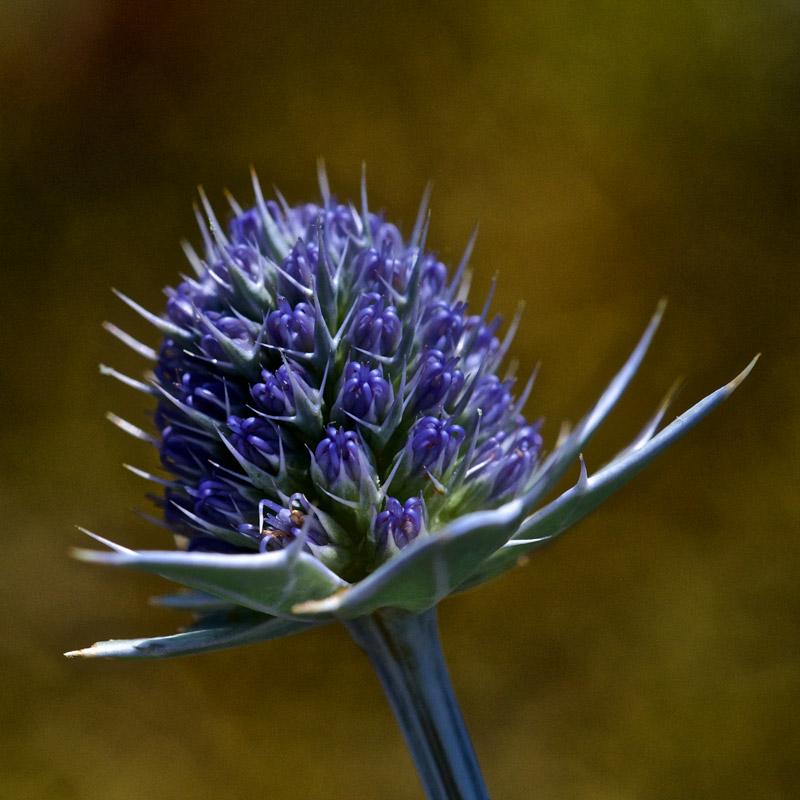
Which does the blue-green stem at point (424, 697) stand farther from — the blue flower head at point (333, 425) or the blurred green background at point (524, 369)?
the blurred green background at point (524, 369)

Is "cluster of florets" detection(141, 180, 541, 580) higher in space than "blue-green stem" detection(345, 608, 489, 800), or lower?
higher

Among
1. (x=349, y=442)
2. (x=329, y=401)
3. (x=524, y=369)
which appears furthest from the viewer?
(x=524, y=369)

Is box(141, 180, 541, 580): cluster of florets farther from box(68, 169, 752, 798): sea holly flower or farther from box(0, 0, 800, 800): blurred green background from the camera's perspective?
box(0, 0, 800, 800): blurred green background

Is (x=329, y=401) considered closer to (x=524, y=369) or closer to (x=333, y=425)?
(x=333, y=425)

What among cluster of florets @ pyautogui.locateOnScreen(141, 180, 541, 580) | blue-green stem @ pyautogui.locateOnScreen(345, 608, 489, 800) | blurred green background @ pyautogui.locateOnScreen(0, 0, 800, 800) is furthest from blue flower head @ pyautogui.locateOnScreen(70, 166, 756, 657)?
blurred green background @ pyautogui.locateOnScreen(0, 0, 800, 800)

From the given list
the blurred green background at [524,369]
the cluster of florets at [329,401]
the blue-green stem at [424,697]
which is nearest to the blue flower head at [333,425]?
the cluster of florets at [329,401]

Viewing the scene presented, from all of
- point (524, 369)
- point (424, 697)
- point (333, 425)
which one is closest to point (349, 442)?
point (333, 425)

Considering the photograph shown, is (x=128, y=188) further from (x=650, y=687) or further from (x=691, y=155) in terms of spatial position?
(x=650, y=687)
